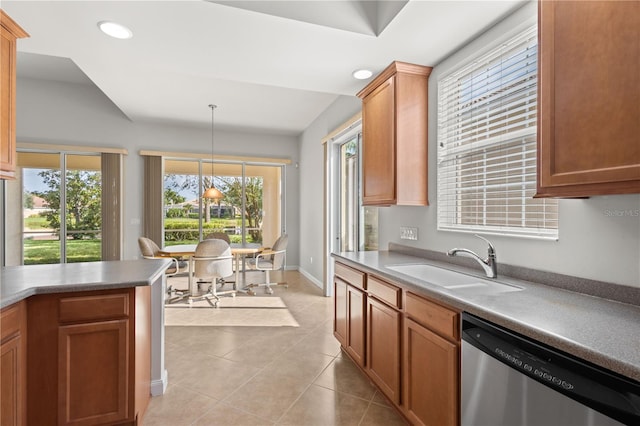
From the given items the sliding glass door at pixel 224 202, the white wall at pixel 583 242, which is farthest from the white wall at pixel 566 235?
the sliding glass door at pixel 224 202

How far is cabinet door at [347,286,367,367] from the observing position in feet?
7.79

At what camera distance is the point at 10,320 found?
1.48 meters

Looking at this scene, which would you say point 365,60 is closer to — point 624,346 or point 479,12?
point 479,12

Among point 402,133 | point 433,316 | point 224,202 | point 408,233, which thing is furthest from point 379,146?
point 224,202

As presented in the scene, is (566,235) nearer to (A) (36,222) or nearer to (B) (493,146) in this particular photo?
(B) (493,146)

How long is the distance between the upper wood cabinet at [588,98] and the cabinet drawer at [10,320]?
8.12 feet

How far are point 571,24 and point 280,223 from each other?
19.9 ft

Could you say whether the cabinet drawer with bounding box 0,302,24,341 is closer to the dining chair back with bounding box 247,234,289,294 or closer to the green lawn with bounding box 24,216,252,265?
the dining chair back with bounding box 247,234,289,294

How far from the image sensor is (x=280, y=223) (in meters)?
6.96

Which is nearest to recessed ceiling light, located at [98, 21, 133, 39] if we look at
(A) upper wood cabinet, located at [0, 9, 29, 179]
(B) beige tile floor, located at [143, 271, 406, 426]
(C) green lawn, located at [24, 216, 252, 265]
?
(A) upper wood cabinet, located at [0, 9, 29, 179]

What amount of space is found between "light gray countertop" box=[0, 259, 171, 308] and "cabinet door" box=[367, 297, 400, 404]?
4.69 ft

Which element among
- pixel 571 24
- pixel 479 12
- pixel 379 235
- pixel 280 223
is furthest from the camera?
pixel 280 223

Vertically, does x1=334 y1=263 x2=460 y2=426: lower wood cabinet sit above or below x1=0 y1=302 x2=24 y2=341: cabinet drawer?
below

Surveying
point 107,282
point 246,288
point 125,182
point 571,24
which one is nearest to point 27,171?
point 125,182
